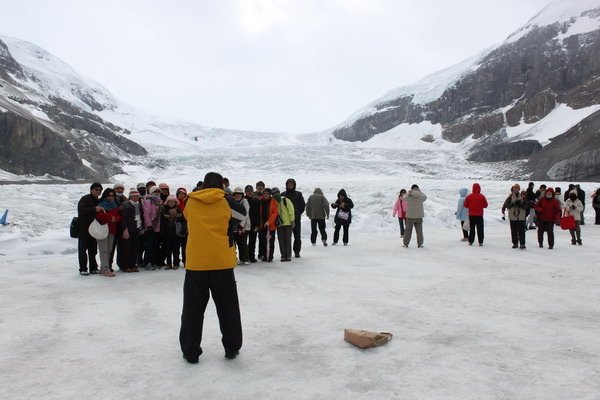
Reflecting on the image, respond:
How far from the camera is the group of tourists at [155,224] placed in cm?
919

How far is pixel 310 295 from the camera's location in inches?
289

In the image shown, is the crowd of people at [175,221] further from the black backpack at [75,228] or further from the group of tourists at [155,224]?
the black backpack at [75,228]

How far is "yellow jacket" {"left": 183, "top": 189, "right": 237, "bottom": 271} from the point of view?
14.8 feet

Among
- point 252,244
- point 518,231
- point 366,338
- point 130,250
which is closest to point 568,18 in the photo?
point 518,231

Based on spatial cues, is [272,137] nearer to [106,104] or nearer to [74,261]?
[106,104]

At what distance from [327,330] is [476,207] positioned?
9.07 m

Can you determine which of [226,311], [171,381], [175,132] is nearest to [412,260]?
[226,311]

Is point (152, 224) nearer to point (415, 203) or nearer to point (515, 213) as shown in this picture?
point (415, 203)

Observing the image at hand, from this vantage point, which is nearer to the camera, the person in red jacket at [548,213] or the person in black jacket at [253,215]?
the person in black jacket at [253,215]

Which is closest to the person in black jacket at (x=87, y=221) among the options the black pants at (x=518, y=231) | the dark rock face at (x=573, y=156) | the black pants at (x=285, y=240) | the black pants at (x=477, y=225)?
the black pants at (x=285, y=240)

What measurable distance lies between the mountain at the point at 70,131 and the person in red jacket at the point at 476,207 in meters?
65.8

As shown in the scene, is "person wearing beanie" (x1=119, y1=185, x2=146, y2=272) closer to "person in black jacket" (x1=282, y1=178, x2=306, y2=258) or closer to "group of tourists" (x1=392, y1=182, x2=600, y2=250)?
"person in black jacket" (x1=282, y1=178, x2=306, y2=258)

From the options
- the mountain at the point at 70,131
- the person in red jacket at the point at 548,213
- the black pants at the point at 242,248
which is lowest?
the black pants at the point at 242,248

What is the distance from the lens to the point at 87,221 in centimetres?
902
